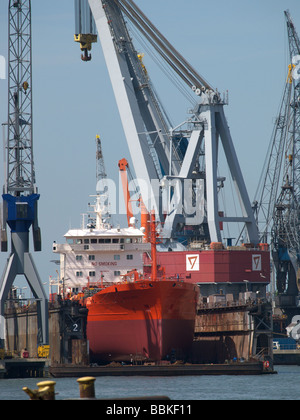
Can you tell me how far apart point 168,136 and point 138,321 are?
101 ft

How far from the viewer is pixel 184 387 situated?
46.2 m

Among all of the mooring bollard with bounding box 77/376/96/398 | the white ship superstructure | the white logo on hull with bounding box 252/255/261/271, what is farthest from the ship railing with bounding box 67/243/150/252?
the mooring bollard with bounding box 77/376/96/398

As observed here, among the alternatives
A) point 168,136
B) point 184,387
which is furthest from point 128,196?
point 184,387

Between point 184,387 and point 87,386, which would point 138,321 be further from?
point 87,386

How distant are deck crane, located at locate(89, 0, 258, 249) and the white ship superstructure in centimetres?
1483

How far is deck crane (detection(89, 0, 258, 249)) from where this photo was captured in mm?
82250

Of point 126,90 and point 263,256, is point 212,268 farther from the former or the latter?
point 126,90

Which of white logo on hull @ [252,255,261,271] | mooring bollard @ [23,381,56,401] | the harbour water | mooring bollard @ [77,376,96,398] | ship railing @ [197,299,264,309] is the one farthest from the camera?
white logo on hull @ [252,255,261,271]

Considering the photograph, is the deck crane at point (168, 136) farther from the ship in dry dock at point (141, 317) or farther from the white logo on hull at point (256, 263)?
the ship in dry dock at point (141, 317)

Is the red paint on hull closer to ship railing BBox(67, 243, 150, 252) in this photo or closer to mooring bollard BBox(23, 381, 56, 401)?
ship railing BBox(67, 243, 150, 252)

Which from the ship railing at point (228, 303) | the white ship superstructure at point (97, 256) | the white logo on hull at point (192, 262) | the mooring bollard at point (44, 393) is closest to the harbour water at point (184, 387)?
the ship railing at point (228, 303)

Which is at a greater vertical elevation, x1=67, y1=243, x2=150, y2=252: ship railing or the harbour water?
x1=67, y1=243, x2=150, y2=252: ship railing

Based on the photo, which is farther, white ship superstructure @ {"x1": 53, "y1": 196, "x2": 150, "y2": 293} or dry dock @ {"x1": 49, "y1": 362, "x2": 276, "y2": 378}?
white ship superstructure @ {"x1": 53, "y1": 196, "x2": 150, "y2": 293}
